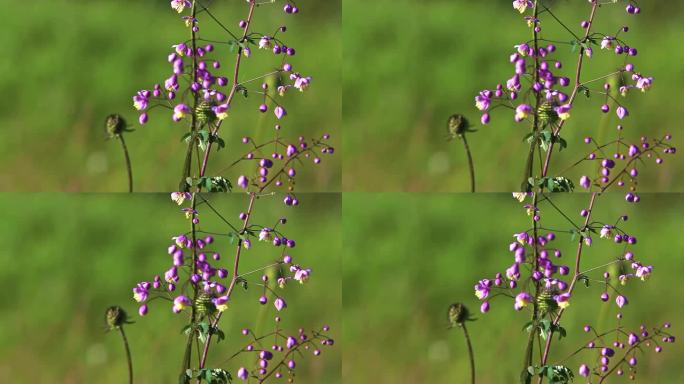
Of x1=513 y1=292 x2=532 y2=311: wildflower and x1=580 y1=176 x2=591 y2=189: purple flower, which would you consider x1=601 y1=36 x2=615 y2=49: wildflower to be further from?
x1=513 y1=292 x2=532 y2=311: wildflower

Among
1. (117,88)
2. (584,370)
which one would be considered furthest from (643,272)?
(117,88)

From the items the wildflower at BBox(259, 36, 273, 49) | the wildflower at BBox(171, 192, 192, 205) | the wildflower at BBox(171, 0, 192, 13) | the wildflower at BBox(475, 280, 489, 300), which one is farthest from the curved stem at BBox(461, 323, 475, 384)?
the wildflower at BBox(171, 0, 192, 13)

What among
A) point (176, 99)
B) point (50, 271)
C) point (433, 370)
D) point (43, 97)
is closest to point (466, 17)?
point (176, 99)

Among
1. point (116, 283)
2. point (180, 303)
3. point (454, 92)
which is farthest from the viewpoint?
point (454, 92)

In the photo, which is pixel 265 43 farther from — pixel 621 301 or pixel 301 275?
pixel 621 301

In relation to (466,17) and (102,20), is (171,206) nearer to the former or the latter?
(102,20)

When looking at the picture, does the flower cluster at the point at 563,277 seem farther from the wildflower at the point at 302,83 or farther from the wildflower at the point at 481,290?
the wildflower at the point at 302,83
